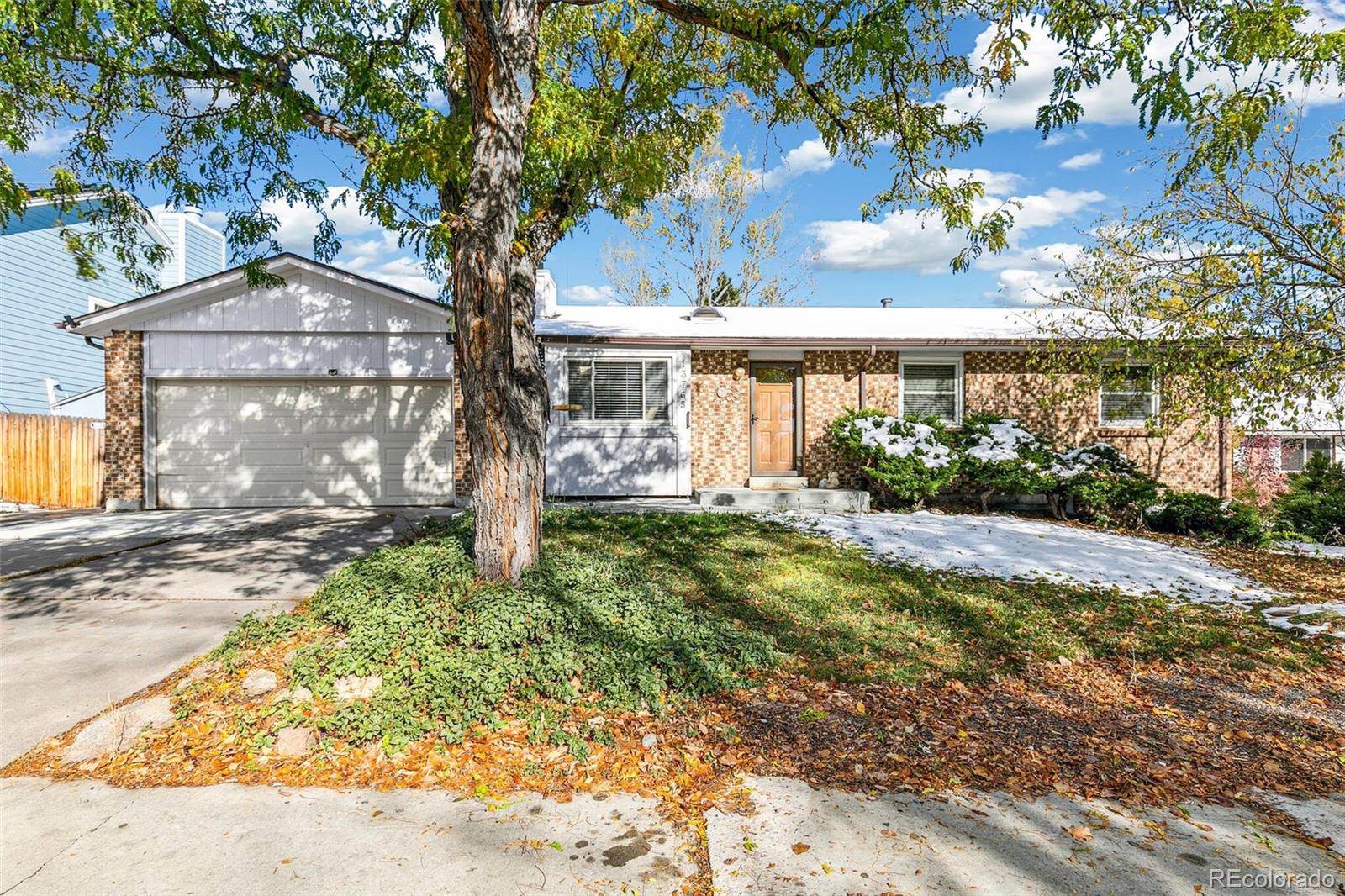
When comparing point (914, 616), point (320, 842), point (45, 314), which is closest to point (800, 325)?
point (914, 616)

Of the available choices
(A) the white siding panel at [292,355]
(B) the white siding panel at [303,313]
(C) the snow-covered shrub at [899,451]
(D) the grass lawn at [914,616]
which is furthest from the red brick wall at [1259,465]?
(B) the white siding panel at [303,313]

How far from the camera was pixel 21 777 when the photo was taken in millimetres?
3154

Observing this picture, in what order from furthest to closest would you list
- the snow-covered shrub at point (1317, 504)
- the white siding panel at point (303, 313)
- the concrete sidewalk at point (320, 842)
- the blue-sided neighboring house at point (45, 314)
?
1. the blue-sided neighboring house at point (45, 314)
2. the white siding panel at point (303, 313)
3. the snow-covered shrub at point (1317, 504)
4. the concrete sidewalk at point (320, 842)

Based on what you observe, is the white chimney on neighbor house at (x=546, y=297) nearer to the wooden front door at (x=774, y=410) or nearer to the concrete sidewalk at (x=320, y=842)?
the wooden front door at (x=774, y=410)

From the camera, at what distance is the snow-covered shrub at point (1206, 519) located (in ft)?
30.1

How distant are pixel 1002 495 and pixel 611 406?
6.81 m

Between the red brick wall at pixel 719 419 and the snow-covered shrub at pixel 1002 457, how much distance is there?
3559 mm

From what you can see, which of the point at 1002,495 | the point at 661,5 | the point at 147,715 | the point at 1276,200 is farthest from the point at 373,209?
the point at 1002,495

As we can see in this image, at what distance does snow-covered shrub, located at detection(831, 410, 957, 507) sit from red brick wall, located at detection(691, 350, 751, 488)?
1658mm

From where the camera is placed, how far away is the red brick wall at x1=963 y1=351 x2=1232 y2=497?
12.3m

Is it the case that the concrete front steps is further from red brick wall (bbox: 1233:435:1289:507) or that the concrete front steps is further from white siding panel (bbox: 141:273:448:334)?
red brick wall (bbox: 1233:435:1289:507)

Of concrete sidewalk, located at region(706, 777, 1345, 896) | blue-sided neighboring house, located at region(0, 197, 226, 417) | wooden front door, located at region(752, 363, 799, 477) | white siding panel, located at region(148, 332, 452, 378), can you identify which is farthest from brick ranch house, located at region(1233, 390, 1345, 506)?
blue-sided neighboring house, located at region(0, 197, 226, 417)

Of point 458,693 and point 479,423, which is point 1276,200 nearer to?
point 479,423

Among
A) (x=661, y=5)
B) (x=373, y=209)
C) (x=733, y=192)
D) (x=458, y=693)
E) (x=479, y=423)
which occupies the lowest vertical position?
(x=458, y=693)
